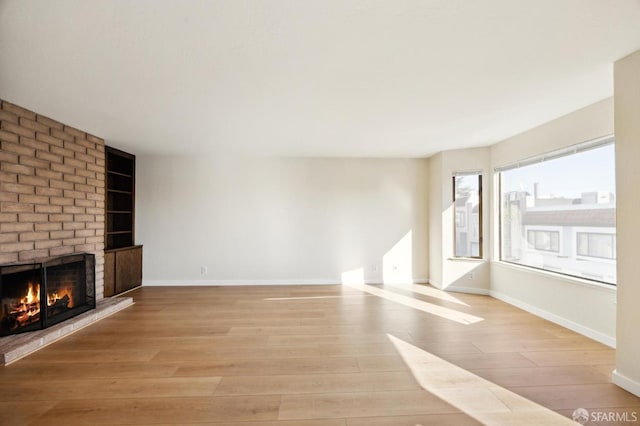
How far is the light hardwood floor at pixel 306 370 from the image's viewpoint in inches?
74.2

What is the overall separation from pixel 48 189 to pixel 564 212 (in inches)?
245

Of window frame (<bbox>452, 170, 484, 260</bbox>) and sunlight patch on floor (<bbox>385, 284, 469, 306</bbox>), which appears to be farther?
window frame (<bbox>452, 170, 484, 260</bbox>)

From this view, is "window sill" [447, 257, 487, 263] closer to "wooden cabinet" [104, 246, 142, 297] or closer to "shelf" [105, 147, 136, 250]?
"wooden cabinet" [104, 246, 142, 297]

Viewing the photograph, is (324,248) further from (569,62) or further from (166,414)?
(569,62)

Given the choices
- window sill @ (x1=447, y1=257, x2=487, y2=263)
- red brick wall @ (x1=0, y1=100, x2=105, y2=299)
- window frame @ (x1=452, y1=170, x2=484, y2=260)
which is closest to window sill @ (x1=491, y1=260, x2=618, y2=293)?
window sill @ (x1=447, y1=257, x2=487, y2=263)

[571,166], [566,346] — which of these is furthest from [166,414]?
[571,166]

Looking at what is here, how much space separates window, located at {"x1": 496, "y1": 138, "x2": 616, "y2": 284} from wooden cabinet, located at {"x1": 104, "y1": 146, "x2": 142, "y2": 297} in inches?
247

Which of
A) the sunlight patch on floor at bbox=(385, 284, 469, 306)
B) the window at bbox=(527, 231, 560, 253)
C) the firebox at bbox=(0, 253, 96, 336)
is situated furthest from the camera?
the sunlight patch on floor at bbox=(385, 284, 469, 306)

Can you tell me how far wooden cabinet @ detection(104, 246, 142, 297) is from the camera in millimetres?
4465

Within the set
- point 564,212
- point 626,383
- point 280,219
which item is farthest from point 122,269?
point 564,212

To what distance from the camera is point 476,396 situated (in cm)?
204

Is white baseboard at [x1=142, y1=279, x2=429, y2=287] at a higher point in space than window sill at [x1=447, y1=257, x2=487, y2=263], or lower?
lower

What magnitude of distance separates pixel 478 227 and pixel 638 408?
3.11 meters

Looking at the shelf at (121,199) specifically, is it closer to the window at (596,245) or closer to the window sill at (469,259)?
the window sill at (469,259)
